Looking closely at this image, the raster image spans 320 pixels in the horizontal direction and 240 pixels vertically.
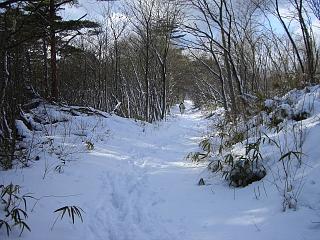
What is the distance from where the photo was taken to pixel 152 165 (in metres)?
7.60

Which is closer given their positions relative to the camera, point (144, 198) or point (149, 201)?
point (149, 201)

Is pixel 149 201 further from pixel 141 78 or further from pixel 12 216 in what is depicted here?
pixel 141 78

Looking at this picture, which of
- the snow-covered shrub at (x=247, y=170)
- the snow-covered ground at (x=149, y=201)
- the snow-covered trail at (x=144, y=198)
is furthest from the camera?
the snow-covered shrub at (x=247, y=170)

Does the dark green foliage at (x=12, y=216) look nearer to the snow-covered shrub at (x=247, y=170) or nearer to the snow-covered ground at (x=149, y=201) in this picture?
the snow-covered ground at (x=149, y=201)

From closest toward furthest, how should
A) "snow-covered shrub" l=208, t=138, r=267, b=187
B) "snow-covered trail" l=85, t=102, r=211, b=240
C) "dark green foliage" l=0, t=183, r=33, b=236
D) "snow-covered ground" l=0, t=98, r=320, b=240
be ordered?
"dark green foliage" l=0, t=183, r=33, b=236 < "snow-covered ground" l=0, t=98, r=320, b=240 < "snow-covered trail" l=85, t=102, r=211, b=240 < "snow-covered shrub" l=208, t=138, r=267, b=187

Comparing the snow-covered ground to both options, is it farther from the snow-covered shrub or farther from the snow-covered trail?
the snow-covered shrub

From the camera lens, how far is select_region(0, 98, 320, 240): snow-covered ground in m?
3.71

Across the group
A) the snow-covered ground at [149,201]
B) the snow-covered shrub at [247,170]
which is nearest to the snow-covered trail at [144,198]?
the snow-covered ground at [149,201]

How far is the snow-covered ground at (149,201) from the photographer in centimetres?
371

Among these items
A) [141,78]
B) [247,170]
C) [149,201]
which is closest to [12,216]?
[149,201]

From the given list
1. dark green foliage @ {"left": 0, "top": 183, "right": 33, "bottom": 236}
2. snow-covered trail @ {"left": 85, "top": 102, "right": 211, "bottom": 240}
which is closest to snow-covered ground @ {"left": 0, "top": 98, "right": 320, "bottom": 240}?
snow-covered trail @ {"left": 85, "top": 102, "right": 211, "bottom": 240}

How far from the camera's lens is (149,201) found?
197 inches

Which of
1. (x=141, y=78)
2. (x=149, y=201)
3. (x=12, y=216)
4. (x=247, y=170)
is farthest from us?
(x=141, y=78)

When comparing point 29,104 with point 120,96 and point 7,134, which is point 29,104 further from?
point 120,96
